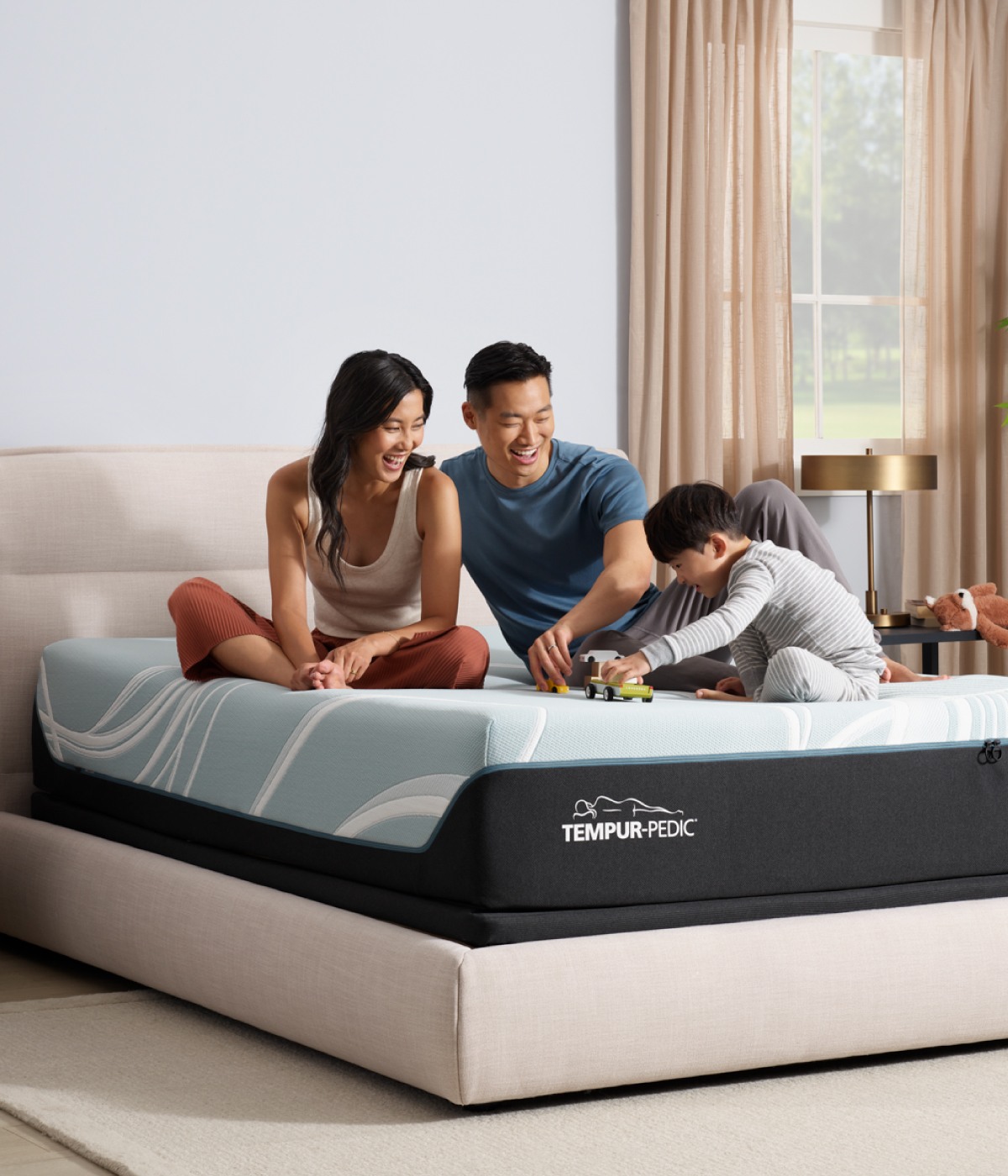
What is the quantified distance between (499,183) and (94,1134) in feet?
9.93

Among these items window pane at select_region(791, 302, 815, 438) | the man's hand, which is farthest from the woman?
window pane at select_region(791, 302, 815, 438)

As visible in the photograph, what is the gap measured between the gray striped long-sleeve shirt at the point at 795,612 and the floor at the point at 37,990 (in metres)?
1.18

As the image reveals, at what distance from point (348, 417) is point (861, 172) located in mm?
2761

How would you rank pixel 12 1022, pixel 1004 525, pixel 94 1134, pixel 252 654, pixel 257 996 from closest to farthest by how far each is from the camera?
pixel 94 1134 → pixel 257 996 → pixel 12 1022 → pixel 252 654 → pixel 1004 525

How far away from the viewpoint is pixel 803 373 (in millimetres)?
5039

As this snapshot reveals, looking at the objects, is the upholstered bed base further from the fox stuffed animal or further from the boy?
the fox stuffed animal

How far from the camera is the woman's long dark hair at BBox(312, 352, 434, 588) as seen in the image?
2.90 meters

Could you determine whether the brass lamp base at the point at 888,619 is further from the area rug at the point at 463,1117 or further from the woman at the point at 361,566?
the area rug at the point at 463,1117

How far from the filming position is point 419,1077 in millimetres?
2098

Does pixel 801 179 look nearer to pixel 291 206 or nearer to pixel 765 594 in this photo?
pixel 291 206

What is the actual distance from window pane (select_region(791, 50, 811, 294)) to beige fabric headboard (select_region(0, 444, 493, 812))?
199cm

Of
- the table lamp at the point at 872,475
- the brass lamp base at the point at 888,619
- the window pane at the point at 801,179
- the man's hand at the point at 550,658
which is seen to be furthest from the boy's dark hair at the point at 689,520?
the window pane at the point at 801,179

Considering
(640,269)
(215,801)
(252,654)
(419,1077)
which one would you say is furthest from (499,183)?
(419,1077)

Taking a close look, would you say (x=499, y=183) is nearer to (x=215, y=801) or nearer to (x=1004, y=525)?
(x=1004, y=525)
